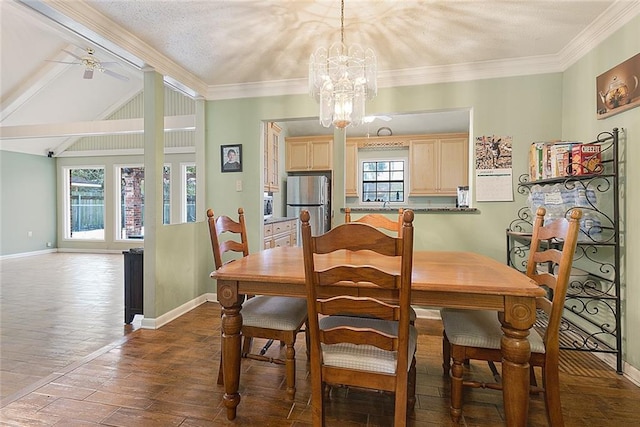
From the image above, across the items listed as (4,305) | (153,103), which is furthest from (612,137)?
(4,305)

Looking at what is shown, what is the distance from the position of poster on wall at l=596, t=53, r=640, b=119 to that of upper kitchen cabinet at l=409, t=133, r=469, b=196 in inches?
135

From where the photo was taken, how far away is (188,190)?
7.07m

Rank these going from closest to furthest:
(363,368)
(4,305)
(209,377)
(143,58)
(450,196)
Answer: (363,368) → (209,377) → (143,58) → (4,305) → (450,196)

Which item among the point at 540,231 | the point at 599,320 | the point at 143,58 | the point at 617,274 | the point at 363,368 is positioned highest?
the point at 143,58

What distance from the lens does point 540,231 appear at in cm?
Answer: 180

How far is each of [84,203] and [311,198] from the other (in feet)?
18.5

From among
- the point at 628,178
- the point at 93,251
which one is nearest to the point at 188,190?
the point at 93,251

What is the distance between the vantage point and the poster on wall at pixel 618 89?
1989 millimetres

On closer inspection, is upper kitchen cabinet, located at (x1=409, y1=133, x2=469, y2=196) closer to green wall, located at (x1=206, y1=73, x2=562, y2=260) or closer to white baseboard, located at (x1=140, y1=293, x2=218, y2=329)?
green wall, located at (x1=206, y1=73, x2=562, y2=260)

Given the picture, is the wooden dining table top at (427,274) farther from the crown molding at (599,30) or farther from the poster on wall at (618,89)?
the crown molding at (599,30)

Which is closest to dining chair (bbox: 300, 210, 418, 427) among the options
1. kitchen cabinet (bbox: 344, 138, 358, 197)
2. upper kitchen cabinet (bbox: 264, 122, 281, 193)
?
upper kitchen cabinet (bbox: 264, 122, 281, 193)

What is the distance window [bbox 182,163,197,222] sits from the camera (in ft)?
22.8

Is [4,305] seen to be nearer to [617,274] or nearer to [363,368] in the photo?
[363,368]

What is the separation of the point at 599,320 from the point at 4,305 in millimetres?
5507
